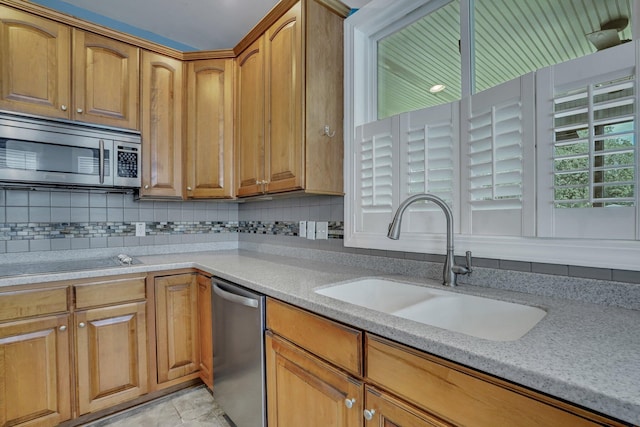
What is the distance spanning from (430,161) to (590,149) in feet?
1.81

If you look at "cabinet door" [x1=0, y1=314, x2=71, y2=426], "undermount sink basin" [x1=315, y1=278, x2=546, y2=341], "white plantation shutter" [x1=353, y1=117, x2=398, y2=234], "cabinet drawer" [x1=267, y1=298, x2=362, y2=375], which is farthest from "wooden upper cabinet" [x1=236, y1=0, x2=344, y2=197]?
"cabinet door" [x1=0, y1=314, x2=71, y2=426]

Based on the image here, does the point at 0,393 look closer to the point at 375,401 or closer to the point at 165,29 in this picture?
the point at 375,401

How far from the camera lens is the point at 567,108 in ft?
3.28

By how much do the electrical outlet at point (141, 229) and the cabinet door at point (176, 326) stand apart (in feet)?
2.15

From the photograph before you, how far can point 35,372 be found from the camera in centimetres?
151

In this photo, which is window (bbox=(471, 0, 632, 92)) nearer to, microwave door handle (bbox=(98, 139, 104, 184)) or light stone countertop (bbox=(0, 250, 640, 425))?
light stone countertop (bbox=(0, 250, 640, 425))

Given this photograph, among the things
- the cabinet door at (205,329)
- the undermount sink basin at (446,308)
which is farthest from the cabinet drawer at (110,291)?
the undermount sink basin at (446,308)

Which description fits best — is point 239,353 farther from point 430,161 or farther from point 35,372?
point 430,161

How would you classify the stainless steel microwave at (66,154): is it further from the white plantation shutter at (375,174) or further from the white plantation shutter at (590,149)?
the white plantation shutter at (590,149)

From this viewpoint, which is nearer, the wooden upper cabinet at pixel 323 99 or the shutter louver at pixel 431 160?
the shutter louver at pixel 431 160

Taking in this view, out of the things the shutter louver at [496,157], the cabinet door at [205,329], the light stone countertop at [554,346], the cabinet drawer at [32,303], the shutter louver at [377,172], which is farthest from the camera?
the cabinet door at [205,329]

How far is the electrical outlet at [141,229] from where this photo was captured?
7.57 ft

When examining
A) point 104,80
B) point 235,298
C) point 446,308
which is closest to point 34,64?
point 104,80

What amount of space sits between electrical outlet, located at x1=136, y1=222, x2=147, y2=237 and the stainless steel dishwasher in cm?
101
